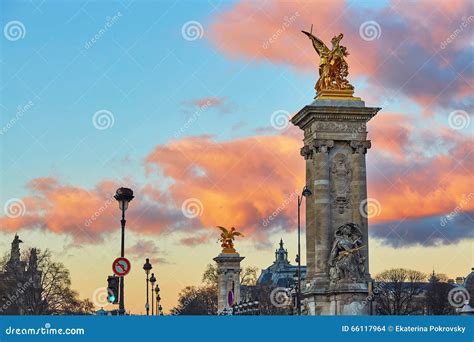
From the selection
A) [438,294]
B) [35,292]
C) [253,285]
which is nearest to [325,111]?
[35,292]

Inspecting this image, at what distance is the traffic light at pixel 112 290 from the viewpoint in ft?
84.4

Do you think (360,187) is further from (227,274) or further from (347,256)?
(227,274)

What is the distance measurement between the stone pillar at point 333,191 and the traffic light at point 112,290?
18094mm

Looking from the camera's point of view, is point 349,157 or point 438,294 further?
point 438,294

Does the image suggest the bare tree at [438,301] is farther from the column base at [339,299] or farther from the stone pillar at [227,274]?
the column base at [339,299]

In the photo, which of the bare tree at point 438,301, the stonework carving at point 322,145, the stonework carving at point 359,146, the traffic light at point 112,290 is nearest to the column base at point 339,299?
the stonework carving at point 322,145

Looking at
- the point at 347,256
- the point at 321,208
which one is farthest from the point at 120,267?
the point at 321,208

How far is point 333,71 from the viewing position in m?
45.6

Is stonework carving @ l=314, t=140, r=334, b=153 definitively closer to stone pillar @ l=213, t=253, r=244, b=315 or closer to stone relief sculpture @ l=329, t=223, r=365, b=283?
stone relief sculpture @ l=329, t=223, r=365, b=283

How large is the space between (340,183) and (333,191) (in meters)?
0.52

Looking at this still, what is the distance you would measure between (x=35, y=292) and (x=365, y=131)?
57345 millimetres

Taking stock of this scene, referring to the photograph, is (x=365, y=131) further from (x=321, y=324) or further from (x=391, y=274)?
(x=391, y=274)

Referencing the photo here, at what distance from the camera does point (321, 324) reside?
19547mm

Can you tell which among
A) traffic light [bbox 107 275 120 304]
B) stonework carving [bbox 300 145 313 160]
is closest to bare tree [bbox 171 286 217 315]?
stonework carving [bbox 300 145 313 160]
